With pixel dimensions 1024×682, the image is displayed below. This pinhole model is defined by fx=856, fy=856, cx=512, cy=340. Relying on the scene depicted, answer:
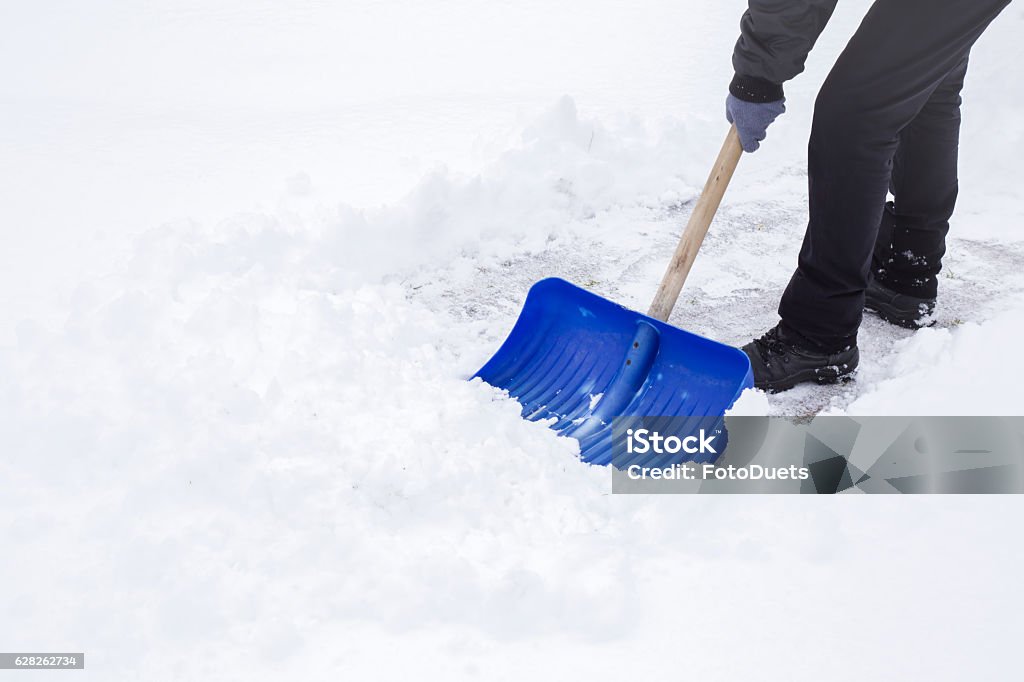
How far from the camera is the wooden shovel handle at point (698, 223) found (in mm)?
2100

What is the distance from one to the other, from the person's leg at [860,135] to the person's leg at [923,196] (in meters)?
0.45

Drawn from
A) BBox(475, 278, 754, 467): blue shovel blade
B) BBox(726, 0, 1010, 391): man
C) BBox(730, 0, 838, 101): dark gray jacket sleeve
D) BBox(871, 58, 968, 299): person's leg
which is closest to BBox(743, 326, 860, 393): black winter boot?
BBox(726, 0, 1010, 391): man

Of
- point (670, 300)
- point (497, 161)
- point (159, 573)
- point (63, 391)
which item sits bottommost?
point (159, 573)

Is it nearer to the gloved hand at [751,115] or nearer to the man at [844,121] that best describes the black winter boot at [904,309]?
the man at [844,121]

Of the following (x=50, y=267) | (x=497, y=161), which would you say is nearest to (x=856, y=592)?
(x=497, y=161)

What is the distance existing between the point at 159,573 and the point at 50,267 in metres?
1.34

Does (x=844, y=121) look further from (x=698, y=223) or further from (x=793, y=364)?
(x=793, y=364)

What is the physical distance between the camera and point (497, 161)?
116 inches

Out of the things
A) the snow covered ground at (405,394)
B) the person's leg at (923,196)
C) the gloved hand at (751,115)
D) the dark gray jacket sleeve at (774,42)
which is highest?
the dark gray jacket sleeve at (774,42)

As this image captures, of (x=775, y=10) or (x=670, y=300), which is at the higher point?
(x=775, y=10)

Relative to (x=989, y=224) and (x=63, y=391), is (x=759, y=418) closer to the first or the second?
Result: (x=63, y=391)

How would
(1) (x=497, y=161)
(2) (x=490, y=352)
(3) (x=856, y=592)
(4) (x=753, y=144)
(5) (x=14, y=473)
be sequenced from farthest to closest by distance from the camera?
(1) (x=497, y=161), (2) (x=490, y=352), (4) (x=753, y=144), (5) (x=14, y=473), (3) (x=856, y=592)

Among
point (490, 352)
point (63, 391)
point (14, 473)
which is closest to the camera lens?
point (14, 473)

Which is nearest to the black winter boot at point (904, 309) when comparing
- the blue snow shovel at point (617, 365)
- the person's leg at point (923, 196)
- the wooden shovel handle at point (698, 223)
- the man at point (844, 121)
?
the person's leg at point (923, 196)
